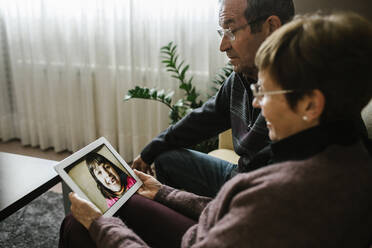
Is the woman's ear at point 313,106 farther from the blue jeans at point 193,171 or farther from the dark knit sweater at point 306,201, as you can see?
the blue jeans at point 193,171

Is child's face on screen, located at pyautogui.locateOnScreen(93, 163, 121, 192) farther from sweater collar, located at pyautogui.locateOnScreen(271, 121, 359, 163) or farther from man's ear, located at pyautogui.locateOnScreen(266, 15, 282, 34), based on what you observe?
man's ear, located at pyautogui.locateOnScreen(266, 15, 282, 34)

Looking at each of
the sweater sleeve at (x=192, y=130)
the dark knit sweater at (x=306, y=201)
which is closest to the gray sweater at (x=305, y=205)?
the dark knit sweater at (x=306, y=201)

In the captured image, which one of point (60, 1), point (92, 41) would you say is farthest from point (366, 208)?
point (60, 1)

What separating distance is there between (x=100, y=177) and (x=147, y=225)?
0.72ft

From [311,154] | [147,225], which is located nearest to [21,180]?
[147,225]

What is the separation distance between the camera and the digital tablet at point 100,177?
0.97 metres

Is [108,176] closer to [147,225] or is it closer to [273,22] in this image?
[147,225]

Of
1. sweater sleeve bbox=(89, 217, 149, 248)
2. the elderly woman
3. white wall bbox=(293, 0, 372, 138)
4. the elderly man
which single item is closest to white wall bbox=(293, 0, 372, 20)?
white wall bbox=(293, 0, 372, 138)

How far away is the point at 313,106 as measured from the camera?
0.66m

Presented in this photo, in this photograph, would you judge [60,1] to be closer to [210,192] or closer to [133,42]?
[133,42]

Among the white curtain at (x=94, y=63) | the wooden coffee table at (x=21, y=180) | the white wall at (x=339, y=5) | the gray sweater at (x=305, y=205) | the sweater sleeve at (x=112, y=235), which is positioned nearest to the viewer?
the gray sweater at (x=305, y=205)

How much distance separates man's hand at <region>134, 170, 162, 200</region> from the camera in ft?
3.68

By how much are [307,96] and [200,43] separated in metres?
1.62

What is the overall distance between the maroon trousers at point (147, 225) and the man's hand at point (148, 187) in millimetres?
34
